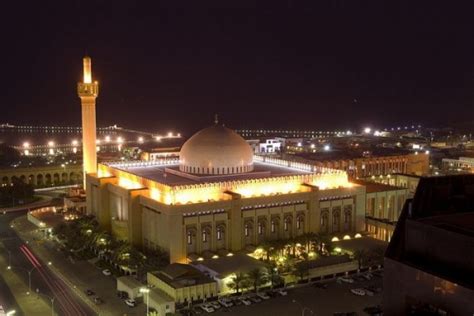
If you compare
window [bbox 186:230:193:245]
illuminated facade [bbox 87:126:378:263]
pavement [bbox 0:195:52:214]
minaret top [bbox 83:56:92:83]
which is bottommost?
pavement [bbox 0:195:52:214]

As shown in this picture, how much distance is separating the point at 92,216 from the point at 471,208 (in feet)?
128

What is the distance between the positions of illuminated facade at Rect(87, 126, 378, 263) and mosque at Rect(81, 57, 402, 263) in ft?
0.25

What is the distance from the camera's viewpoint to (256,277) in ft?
137

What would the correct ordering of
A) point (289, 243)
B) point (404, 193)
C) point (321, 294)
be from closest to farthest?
point (321, 294)
point (289, 243)
point (404, 193)

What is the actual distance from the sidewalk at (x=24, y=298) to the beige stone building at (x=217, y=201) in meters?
10.4

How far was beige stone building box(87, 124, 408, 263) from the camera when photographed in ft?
160

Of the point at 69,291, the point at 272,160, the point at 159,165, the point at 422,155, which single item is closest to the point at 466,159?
the point at 422,155

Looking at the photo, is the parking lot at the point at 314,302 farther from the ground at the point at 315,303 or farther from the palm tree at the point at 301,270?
the palm tree at the point at 301,270

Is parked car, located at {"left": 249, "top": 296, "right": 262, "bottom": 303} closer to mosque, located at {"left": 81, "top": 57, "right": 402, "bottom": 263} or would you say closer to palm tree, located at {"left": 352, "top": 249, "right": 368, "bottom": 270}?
mosque, located at {"left": 81, "top": 57, "right": 402, "bottom": 263}

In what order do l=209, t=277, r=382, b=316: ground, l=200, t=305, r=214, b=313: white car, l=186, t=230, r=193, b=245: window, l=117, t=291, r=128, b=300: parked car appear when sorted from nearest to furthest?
l=209, t=277, r=382, b=316: ground
l=200, t=305, r=214, b=313: white car
l=117, t=291, r=128, b=300: parked car
l=186, t=230, r=193, b=245: window

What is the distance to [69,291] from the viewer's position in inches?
1710

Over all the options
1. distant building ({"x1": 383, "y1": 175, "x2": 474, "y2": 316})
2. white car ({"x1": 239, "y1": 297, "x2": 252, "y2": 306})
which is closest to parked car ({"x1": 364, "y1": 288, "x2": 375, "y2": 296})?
white car ({"x1": 239, "y1": 297, "x2": 252, "y2": 306})

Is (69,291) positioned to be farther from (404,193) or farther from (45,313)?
(404,193)

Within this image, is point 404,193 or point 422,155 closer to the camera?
point 404,193
